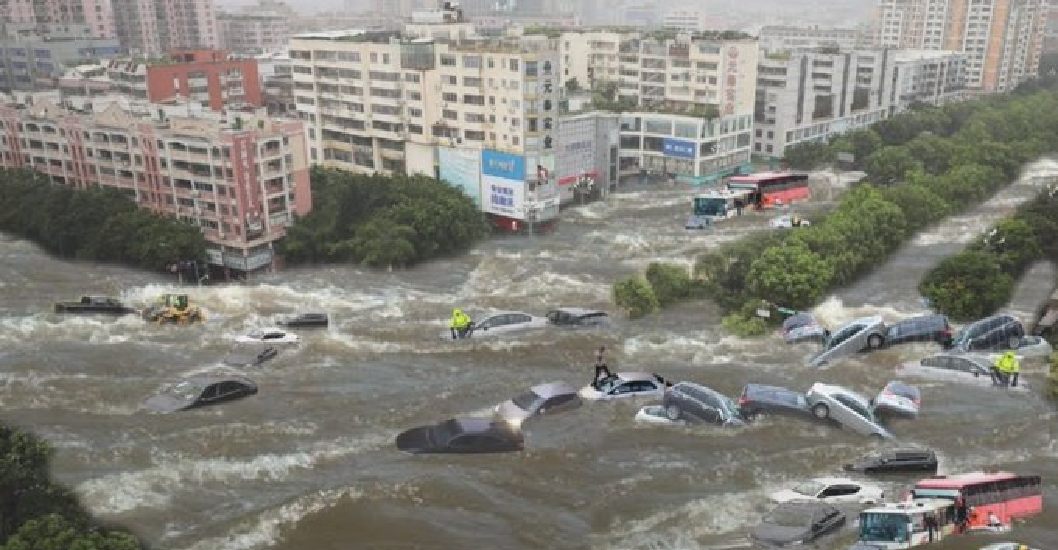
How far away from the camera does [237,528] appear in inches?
851

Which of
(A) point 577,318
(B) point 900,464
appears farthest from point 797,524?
(A) point 577,318

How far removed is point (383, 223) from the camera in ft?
161

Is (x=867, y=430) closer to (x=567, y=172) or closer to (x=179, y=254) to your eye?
(x=179, y=254)

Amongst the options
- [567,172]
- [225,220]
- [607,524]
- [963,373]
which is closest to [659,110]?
[567,172]

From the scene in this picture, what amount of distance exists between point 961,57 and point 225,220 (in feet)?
323

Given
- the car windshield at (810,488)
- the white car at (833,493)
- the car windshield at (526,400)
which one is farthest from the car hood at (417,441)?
the car windshield at (810,488)

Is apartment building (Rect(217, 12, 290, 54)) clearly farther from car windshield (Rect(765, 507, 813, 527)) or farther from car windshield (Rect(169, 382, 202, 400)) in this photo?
car windshield (Rect(765, 507, 813, 527))

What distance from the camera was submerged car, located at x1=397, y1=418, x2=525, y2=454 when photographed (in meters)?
25.6

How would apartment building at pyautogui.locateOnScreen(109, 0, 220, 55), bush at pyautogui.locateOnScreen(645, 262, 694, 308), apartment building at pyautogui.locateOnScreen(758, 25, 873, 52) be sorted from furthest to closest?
apartment building at pyautogui.locateOnScreen(758, 25, 873, 52), apartment building at pyautogui.locateOnScreen(109, 0, 220, 55), bush at pyautogui.locateOnScreen(645, 262, 694, 308)

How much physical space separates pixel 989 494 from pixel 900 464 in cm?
250

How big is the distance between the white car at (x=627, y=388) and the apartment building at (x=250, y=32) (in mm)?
136232

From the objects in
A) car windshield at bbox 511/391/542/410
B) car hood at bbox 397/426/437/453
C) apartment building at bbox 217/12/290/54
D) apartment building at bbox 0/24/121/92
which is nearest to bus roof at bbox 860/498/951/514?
car windshield at bbox 511/391/542/410

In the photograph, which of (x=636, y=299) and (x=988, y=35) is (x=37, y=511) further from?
(x=988, y=35)

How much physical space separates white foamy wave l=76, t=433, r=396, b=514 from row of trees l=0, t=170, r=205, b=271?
22997 millimetres
